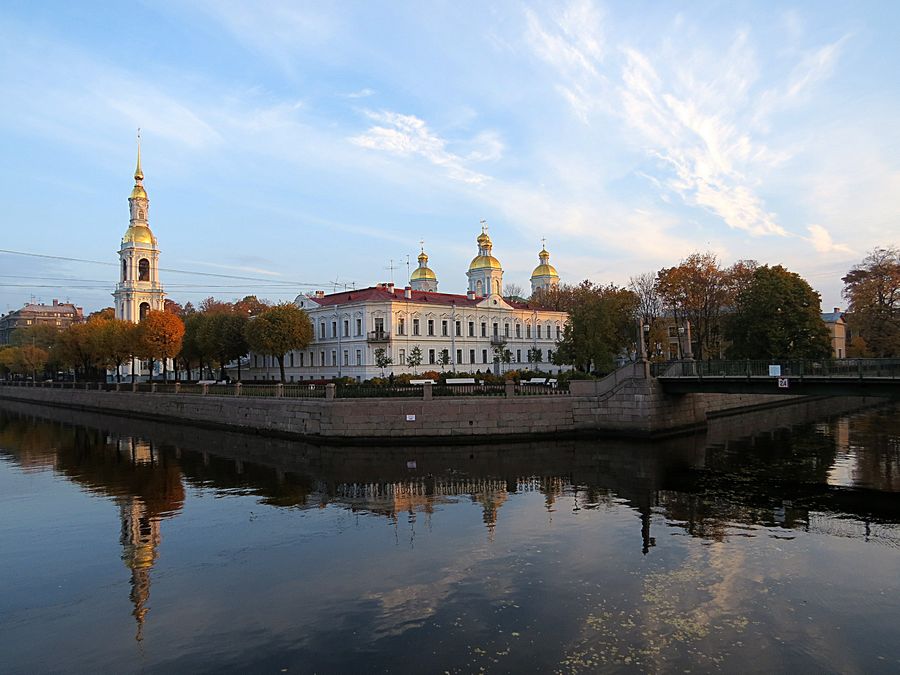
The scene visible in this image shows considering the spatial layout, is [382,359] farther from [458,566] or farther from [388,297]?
[458,566]

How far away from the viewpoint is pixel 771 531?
18.5 meters

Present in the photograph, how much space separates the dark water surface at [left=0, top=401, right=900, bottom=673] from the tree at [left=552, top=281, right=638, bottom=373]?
75.4 feet

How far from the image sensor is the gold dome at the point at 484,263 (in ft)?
259

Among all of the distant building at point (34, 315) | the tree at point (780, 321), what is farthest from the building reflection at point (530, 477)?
the distant building at point (34, 315)

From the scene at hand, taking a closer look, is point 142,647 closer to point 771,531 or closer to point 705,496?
point 771,531

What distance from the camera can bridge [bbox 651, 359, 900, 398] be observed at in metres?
29.4

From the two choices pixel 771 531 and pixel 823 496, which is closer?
pixel 771 531

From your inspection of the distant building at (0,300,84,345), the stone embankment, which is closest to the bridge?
the stone embankment

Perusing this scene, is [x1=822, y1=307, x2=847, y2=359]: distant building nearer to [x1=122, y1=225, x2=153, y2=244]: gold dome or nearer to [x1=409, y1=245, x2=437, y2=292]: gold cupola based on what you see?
[x1=409, y1=245, x2=437, y2=292]: gold cupola

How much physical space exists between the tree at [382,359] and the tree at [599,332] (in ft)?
55.2

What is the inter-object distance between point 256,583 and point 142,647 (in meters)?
3.38

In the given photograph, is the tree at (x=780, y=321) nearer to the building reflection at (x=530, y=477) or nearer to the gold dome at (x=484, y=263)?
the building reflection at (x=530, y=477)

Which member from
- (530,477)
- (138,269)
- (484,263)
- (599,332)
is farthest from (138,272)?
(530,477)

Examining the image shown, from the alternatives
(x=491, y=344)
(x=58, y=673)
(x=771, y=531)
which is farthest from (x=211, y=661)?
(x=491, y=344)
